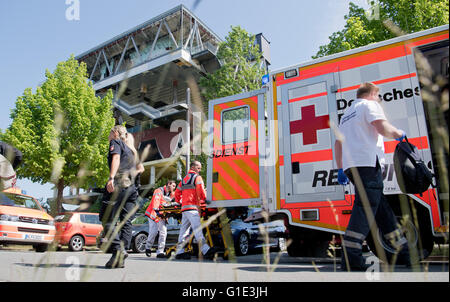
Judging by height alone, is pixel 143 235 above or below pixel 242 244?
above

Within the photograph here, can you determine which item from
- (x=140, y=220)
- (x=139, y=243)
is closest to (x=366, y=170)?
(x=139, y=243)

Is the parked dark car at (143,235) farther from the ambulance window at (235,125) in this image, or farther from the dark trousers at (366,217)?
the dark trousers at (366,217)

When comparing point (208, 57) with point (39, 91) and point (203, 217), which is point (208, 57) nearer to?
point (39, 91)

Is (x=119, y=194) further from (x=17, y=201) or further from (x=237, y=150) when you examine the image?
(x=17, y=201)

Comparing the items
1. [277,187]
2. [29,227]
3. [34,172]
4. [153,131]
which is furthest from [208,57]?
[277,187]

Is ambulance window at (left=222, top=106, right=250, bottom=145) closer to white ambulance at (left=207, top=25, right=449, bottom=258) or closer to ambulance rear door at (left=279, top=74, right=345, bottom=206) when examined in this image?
white ambulance at (left=207, top=25, right=449, bottom=258)

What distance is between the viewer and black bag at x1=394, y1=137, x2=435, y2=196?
3.45m

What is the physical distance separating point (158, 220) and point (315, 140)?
4456 mm

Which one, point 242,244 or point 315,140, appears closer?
point 315,140

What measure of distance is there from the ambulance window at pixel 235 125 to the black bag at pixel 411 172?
3271mm

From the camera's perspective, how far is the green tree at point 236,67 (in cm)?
1975

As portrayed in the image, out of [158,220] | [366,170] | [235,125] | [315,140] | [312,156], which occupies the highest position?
[235,125]

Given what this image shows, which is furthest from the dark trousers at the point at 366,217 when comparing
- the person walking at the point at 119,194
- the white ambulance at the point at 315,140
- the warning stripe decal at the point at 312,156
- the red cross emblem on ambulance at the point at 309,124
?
the person walking at the point at 119,194

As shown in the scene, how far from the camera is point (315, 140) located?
17.7 ft
